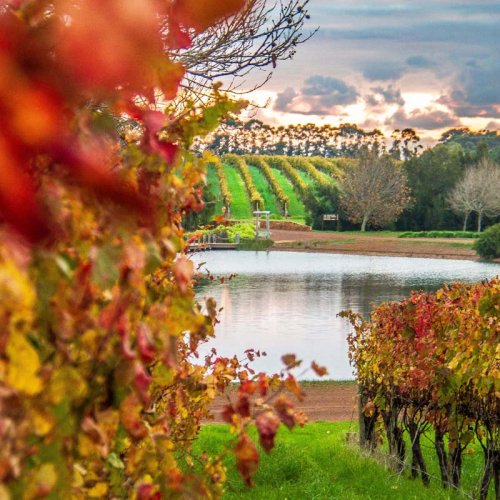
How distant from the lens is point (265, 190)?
2926 inches

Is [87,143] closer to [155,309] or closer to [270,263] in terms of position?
[155,309]

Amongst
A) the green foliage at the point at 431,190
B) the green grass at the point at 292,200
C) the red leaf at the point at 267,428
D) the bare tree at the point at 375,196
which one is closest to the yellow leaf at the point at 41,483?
the red leaf at the point at 267,428

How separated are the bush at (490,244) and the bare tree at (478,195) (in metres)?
13.3

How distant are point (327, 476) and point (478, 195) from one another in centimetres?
4821

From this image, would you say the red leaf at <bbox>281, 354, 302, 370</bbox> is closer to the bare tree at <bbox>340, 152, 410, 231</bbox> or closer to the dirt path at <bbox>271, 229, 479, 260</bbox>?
the dirt path at <bbox>271, 229, 479, 260</bbox>

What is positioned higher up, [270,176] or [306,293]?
[270,176]

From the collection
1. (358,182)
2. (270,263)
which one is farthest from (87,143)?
(358,182)

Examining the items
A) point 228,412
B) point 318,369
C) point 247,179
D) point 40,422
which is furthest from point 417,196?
point 40,422

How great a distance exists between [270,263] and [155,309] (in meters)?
37.3

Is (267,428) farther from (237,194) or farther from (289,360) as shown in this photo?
(237,194)

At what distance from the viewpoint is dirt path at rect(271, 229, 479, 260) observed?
43.1 m

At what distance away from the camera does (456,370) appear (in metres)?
5.40

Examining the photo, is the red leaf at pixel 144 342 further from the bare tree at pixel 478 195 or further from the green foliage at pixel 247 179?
the green foliage at pixel 247 179

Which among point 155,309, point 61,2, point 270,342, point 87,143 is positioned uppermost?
point 61,2
